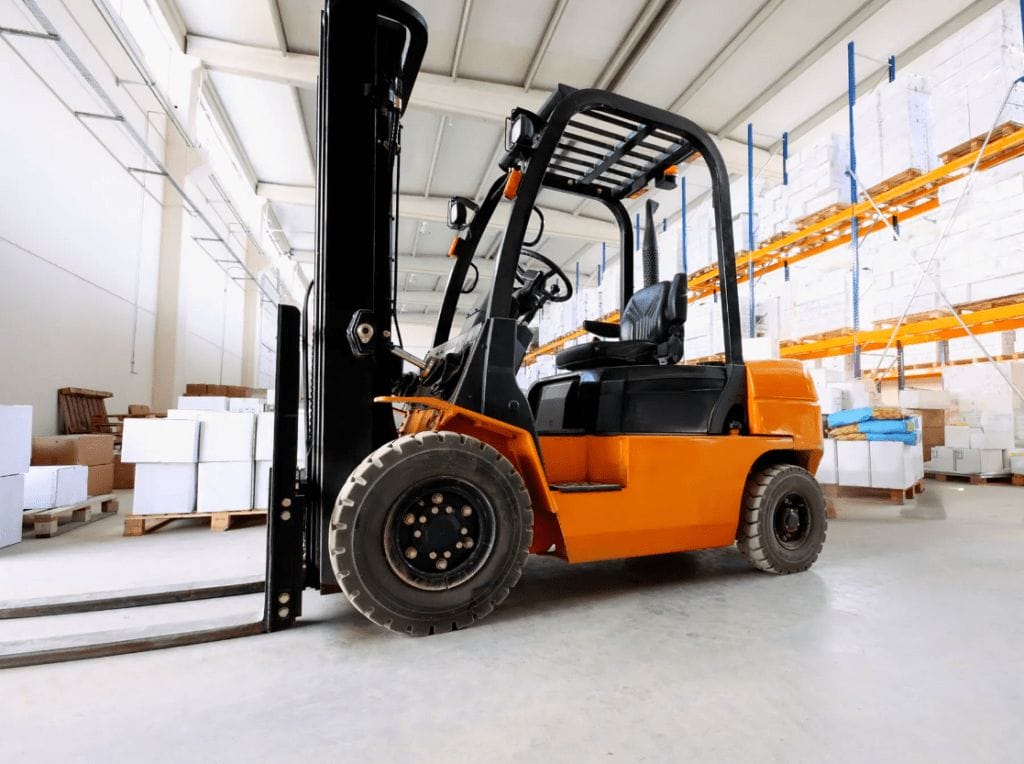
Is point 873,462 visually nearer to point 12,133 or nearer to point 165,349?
point 12,133

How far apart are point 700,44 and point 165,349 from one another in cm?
977

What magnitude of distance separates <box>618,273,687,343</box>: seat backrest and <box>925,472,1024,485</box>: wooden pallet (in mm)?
7070

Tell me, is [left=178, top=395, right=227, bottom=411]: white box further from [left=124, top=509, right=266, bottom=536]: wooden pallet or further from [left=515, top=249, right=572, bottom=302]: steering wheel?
[left=515, top=249, right=572, bottom=302]: steering wheel

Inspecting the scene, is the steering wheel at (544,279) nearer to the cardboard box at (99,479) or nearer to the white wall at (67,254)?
the cardboard box at (99,479)

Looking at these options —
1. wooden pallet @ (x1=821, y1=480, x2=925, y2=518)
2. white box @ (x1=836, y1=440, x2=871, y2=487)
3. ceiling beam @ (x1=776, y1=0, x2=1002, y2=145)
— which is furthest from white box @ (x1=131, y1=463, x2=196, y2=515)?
ceiling beam @ (x1=776, y1=0, x2=1002, y2=145)

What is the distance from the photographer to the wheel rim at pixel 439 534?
2.14m

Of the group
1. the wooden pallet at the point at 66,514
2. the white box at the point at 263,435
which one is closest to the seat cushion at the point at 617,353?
the white box at the point at 263,435

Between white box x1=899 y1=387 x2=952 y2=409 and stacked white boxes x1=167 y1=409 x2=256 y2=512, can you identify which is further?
white box x1=899 y1=387 x2=952 y2=409

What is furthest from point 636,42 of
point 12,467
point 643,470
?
point 12,467

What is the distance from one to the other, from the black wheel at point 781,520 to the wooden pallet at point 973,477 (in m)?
6.19

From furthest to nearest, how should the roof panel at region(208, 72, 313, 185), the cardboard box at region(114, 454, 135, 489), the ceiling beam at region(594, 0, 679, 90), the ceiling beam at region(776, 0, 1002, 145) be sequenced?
the roof panel at region(208, 72, 313, 185) < the cardboard box at region(114, 454, 135, 489) < the ceiling beam at region(594, 0, 679, 90) < the ceiling beam at region(776, 0, 1002, 145)

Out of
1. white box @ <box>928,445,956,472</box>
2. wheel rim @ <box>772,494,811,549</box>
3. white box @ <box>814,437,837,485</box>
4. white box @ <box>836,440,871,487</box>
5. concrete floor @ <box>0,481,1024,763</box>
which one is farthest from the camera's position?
white box @ <box>928,445,956,472</box>

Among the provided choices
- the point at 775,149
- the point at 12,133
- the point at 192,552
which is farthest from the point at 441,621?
the point at 775,149

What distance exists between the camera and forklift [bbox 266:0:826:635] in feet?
7.14
